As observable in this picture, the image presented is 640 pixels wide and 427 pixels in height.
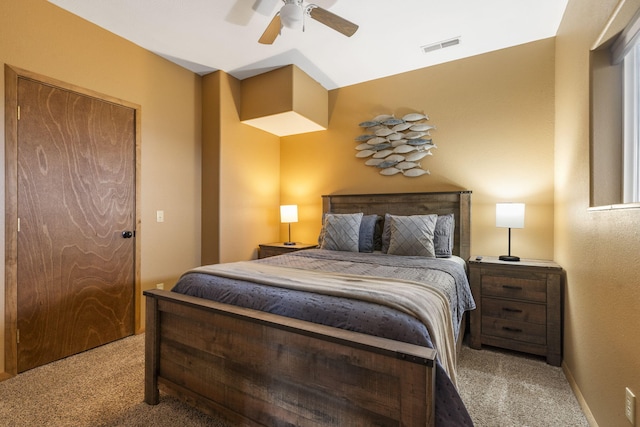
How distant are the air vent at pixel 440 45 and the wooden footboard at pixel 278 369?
9.48 feet

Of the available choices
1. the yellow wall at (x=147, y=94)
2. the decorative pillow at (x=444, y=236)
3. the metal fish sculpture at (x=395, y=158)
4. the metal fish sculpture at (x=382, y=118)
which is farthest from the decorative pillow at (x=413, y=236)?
the yellow wall at (x=147, y=94)

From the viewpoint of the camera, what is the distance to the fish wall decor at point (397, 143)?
3.34 metres

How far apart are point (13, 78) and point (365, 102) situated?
10.5 ft

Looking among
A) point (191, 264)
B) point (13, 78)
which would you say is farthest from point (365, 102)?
point (13, 78)

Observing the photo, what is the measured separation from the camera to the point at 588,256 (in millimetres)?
1742

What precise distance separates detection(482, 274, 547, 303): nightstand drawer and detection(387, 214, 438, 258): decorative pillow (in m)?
0.51

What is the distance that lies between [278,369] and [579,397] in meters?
1.92

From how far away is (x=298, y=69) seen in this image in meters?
3.36

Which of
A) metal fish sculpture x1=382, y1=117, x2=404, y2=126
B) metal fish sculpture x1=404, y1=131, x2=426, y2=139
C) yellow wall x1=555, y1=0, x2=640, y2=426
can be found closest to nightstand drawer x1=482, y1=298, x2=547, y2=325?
yellow wall x1=555, y1=0, x2=640, y2=426

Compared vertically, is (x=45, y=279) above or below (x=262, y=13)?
below

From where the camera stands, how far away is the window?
1.50 metres

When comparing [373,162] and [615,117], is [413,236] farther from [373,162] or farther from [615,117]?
[615,117]

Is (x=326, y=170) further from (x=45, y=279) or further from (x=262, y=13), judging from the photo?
(x=45, y=279)

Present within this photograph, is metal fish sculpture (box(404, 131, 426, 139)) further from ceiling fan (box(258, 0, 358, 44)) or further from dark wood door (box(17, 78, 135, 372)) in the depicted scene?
dark wood door (box(17, 78, 135, 372))
